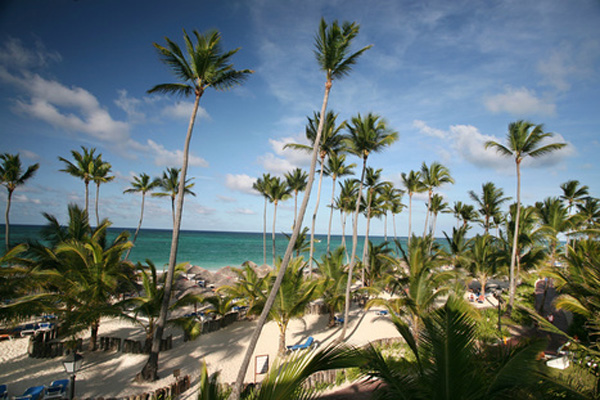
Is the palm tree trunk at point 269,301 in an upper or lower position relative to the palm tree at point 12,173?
lower

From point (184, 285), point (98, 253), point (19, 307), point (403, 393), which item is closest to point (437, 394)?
point (403, 393)

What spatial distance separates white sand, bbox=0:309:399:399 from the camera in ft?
32.4

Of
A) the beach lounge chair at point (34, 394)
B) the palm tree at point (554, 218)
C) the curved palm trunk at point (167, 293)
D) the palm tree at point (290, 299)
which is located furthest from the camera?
the palm tree at point (554, 218)

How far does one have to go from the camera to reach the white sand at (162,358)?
988 centimetres

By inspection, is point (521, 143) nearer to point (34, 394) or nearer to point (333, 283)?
point (333, 283)

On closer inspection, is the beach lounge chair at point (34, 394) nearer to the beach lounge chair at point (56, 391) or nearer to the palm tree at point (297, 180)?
the beach lounge chair at point (56, 391)

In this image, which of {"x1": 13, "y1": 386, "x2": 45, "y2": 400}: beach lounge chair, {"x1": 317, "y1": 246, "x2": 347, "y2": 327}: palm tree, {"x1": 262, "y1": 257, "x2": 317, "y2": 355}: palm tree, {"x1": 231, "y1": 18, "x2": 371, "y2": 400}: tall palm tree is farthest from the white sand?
{"x1": 231, "y1": 18, "x2": 371, "y2": 400}: tall palm tree

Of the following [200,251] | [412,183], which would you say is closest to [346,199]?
[412,183]

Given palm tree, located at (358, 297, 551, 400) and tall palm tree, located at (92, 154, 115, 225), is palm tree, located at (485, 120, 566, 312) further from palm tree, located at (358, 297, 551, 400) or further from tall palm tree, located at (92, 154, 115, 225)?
tall palm tree, located at (92, 154, 115, 225)

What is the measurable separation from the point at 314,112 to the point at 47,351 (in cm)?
1562

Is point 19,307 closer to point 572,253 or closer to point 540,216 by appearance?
point 572,253

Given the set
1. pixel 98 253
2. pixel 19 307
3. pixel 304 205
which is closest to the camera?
pixel 19 307

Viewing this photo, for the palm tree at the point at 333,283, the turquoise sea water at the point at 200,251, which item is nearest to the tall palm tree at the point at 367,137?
the palm tree at the point at 333,283

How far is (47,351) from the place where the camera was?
12023 mm
